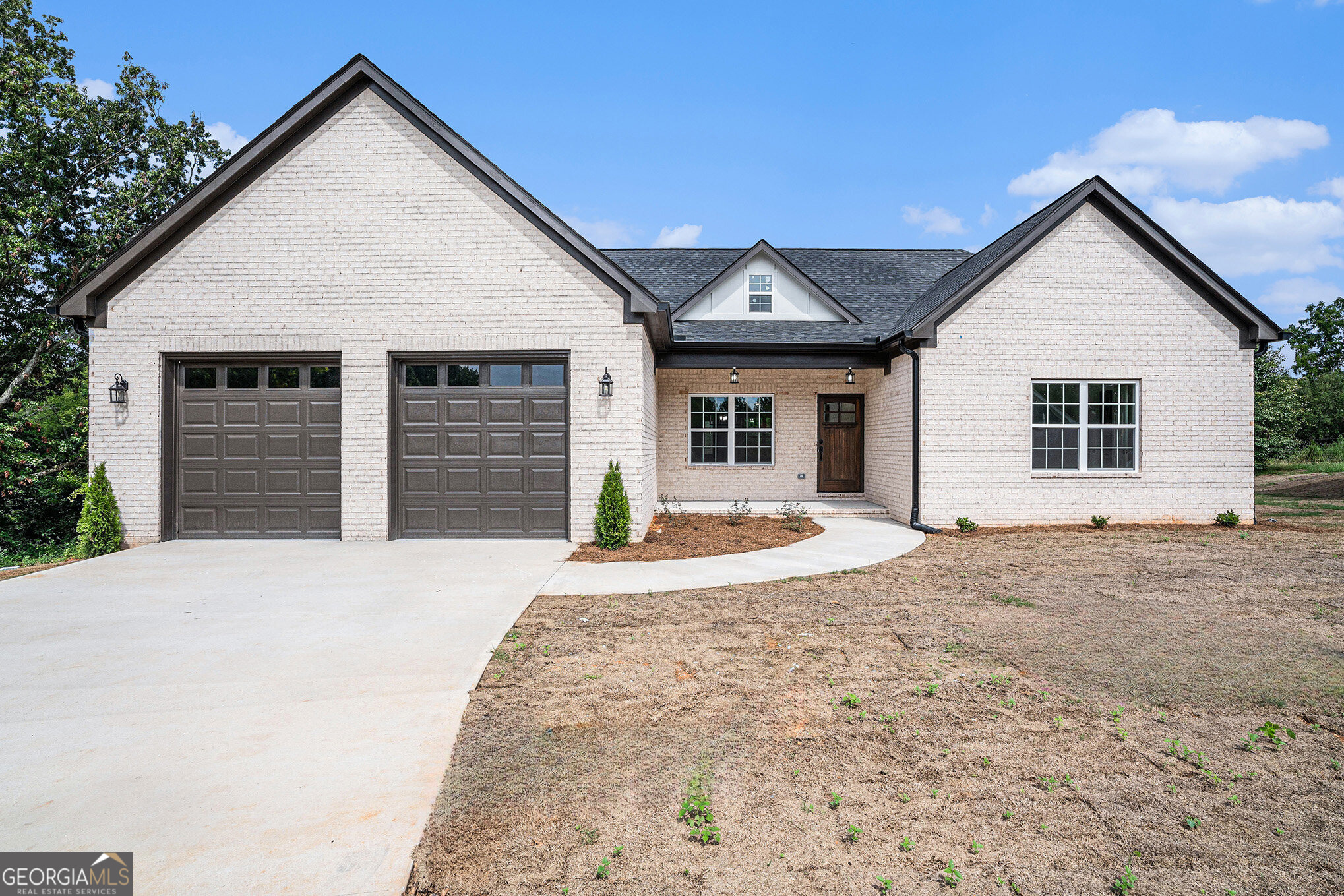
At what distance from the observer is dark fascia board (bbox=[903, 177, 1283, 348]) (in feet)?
36.0

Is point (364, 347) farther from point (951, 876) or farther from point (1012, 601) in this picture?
point (951, 876)

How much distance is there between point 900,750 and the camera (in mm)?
3348

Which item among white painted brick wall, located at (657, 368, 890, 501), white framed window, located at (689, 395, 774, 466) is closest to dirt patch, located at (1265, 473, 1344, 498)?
white painted brick wall, located at (657, 368, 890, 501)

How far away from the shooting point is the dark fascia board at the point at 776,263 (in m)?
14.3

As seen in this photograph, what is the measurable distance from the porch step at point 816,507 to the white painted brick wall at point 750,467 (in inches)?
16.9

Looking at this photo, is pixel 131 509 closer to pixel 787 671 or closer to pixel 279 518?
pixel 279 518

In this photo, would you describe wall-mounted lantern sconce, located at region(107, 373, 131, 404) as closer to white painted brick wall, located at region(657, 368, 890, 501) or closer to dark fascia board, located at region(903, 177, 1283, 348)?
white painted brick wall, located at region(657, 368, 890, 501)

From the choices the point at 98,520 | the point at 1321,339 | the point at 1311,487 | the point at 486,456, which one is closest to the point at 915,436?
the point at 486,456

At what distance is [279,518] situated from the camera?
32.2 ft

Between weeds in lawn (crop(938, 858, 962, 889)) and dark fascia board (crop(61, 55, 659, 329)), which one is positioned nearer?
weeds in lawn (crop(938, 858, 962, 889))

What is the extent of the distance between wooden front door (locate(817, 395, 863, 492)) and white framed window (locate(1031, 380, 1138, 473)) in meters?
4.17

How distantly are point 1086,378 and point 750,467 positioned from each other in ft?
22.5

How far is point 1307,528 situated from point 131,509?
19.5 meters

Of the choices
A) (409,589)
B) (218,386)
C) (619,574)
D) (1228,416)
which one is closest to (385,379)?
(218,386)
